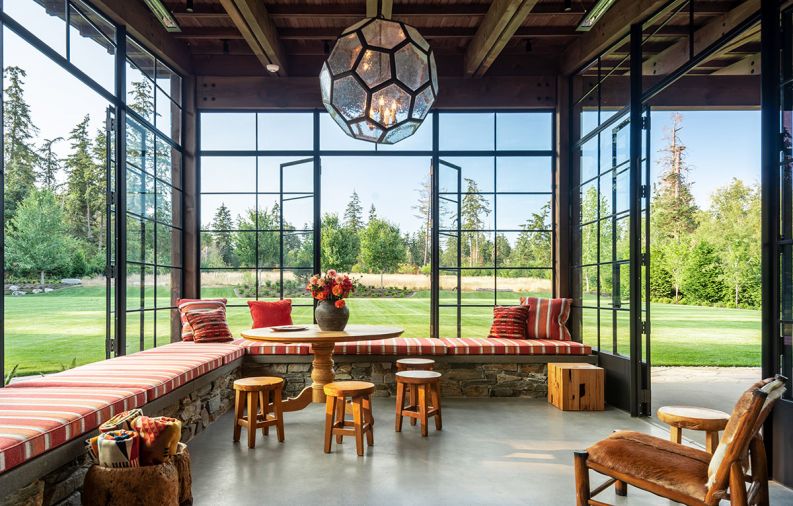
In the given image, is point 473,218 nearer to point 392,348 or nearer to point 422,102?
point 392,348

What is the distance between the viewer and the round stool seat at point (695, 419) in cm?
279

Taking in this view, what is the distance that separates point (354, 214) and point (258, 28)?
14.1 m

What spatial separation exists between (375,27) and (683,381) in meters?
6.08

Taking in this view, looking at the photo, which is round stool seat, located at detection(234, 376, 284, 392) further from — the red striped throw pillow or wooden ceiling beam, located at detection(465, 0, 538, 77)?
wooden ceiling beam, located at detection(465, 0, 538, 77)

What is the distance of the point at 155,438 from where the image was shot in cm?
238

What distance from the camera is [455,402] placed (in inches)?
209

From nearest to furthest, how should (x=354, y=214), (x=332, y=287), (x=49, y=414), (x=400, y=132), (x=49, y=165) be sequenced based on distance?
(x=49, y=414) → (x=400, y=132) → (x=332, y=287) → (x=49, y=165) → (x=354, y=214)

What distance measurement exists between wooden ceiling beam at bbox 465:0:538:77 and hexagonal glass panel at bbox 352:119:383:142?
1.85 meters

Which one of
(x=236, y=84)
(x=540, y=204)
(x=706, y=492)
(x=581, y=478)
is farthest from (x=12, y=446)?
(x=540, y=204)

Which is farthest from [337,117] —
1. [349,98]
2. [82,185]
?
[82,185]

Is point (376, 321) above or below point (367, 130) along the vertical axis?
below

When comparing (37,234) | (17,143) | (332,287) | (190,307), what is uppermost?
(17,143)

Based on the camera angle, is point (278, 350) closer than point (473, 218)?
Yes

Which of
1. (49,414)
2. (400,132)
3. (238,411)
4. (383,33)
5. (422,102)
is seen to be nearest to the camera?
(49,414)
